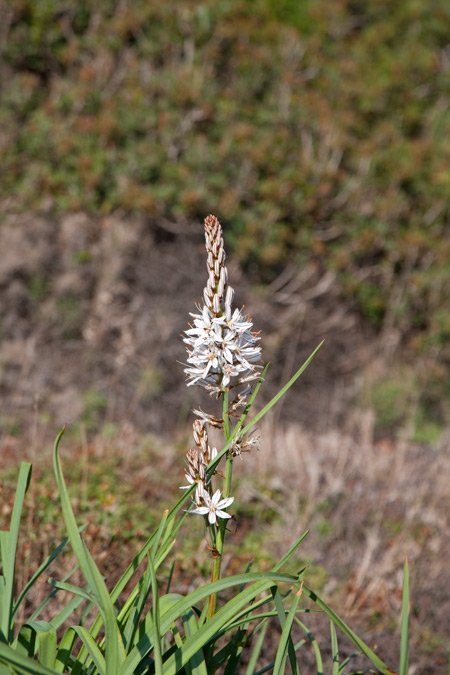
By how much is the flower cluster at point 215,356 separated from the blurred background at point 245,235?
2.50 m

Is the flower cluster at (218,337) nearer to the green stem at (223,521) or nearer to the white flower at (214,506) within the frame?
the green stem at (223,521)

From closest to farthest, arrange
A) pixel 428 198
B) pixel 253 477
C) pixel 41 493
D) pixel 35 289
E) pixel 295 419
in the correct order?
pixel 41 493 < pixel 253 477 < pixel 35 289 < pixel 295 419 < pixel 428 198

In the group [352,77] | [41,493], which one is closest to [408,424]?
[41,493]

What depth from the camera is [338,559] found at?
3.92 m

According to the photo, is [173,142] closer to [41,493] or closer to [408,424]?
[408,424]

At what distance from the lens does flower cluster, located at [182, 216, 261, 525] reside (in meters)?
1.71

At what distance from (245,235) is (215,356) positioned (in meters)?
5.93

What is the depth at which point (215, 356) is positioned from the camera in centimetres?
173

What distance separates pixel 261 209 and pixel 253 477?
397cm

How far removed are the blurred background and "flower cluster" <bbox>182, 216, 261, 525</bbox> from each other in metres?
2.50

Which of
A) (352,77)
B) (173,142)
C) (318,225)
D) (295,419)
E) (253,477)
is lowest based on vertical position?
(295,419)

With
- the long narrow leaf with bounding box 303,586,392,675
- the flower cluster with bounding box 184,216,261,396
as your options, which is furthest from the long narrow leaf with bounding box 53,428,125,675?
the long narrow leaf with bounding box 303,586,392,675

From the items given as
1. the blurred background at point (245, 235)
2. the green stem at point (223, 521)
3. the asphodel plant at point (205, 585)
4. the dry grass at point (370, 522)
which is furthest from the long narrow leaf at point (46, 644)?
the blurred background at point (245, 235)

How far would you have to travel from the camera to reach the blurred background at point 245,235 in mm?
5324
